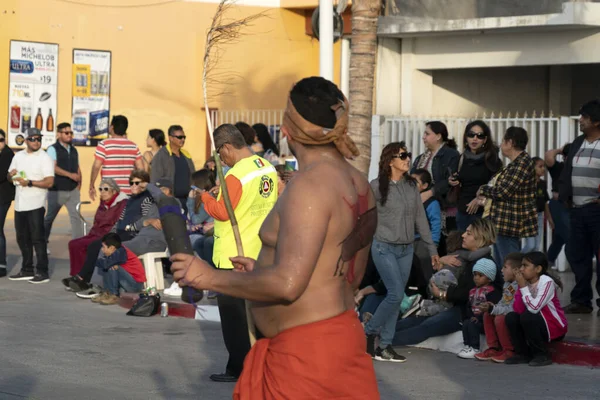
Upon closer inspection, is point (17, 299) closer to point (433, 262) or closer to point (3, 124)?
point (433, 262)

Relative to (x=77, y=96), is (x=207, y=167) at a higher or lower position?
lower

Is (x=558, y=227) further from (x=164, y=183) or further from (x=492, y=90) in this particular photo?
(x=492, y=90)

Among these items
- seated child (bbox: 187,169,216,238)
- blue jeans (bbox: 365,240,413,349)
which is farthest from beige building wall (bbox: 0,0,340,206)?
blue jeans (bbox: 365,240,413,349)

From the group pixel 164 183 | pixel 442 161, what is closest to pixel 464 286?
pixel 442 161

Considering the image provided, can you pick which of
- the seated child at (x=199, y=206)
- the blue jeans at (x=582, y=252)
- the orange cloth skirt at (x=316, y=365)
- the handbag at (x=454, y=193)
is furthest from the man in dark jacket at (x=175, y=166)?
the orange cloth skirt at (x=316, y=365)

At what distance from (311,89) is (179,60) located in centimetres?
2071

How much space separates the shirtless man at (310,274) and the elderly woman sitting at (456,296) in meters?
5.42

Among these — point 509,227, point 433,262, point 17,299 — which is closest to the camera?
point 433,262

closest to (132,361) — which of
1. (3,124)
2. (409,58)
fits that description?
(409,58)

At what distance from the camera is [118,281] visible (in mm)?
12727

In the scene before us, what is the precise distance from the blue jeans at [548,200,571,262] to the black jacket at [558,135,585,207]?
1730mm

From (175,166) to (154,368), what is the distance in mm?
6445

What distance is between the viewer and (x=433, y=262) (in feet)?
31.8

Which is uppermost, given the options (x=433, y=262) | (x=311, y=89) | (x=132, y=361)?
(x=311, y=89)
